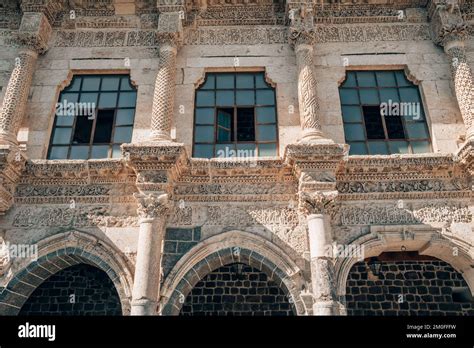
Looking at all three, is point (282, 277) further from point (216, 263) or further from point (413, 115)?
point (413, 115)

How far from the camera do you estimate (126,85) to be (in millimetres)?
8828

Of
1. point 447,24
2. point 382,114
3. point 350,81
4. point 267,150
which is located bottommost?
point 267,150

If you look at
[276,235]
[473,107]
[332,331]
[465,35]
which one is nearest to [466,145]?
[473,107]

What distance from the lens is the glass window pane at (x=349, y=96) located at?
8.52 meters

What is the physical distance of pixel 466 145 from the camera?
23.1 feet

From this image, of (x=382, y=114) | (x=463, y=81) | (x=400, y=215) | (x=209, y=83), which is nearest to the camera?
(x=400, y=215)

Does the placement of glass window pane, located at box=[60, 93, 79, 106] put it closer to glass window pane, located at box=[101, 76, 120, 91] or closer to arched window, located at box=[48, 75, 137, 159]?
arched window, located at box=[48, 75, 137, 159]

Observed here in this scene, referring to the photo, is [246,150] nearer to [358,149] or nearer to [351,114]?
[358,149]

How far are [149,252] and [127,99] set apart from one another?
366 centimetres

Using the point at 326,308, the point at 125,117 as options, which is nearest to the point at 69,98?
the point at 125,117

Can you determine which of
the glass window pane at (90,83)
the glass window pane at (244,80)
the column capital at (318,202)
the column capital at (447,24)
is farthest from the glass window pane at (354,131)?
the glass window pane at (90,83)

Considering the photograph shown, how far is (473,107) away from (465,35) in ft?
5.99

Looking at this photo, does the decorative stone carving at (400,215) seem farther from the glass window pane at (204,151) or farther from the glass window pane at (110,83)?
the glass window pane at (110,83)

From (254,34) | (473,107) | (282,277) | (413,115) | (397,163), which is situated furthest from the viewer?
(254,34)
